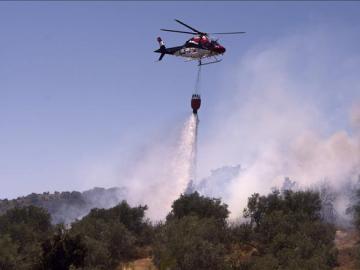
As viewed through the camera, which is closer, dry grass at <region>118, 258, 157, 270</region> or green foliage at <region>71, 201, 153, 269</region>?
green foliage at <region>71, 201, 153, 269</region>

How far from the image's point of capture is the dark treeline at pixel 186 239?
48.5 meters

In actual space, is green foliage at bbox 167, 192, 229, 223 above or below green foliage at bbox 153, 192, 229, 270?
above

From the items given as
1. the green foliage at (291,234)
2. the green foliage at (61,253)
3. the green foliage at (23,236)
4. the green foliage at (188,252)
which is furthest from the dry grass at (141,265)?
the green foliage at (61,253)

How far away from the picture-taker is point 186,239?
52031 millimetres

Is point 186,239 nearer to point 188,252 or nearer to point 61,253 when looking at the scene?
point 188,252

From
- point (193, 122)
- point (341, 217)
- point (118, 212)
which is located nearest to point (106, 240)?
point (118, 212)

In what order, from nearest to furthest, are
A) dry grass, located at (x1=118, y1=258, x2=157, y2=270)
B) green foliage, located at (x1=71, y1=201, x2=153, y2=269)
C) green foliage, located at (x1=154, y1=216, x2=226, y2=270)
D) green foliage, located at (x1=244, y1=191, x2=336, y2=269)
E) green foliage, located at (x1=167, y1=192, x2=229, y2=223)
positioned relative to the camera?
green foliage, located at (x1=154, y1=216, x2=226, y2=270)
green foliage, located at (x1=244, y1=191, x2=336, y2=269)
green foliage, located at (x1=71, y1=201, x2=153, y2=269)
dry grass, located at (x1=118, y1=258, x2=157, y2=270)
green foliage, located at (x1=167, y1=192, x2=229, y2=223)

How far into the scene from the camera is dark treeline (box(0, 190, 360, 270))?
48.5 meters

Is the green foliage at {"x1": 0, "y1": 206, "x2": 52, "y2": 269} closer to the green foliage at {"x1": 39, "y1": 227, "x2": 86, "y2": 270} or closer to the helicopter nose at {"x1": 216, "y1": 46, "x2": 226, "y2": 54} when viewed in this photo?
the green foliage at {"x1": 39, "y1": 227, "x2": 86, "y2": 270}

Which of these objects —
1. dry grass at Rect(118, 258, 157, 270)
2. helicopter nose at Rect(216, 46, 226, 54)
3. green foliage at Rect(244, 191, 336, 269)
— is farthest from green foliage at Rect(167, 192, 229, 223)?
helicopter nose at Rect(216, 46, 226, 54)

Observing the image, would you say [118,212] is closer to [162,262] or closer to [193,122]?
[193,122]

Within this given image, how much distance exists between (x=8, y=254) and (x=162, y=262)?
49.2 feet

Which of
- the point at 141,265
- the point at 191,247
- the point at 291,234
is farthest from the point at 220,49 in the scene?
the point at 191,247

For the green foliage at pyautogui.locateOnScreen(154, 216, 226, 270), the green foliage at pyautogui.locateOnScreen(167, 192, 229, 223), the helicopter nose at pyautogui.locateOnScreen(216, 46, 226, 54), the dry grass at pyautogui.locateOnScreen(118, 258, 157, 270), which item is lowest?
the dry grass at pyautogui.locateOnScreen(118, 258, 157, 270)
